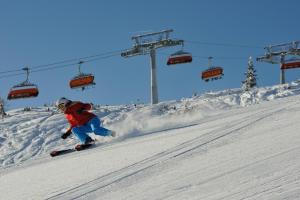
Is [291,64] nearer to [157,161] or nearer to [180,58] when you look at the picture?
[180,58]

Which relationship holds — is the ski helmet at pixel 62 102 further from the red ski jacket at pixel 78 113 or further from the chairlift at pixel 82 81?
the chairlift at pixel 82 81

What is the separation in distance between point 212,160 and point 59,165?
3.74 metres

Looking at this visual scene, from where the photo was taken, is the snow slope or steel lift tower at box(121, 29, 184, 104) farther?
steel lift tower at box(121, 29, 184, 104)

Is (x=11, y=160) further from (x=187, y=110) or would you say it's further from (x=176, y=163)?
(x=176, y=163)

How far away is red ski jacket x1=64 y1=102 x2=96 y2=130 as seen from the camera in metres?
14.2

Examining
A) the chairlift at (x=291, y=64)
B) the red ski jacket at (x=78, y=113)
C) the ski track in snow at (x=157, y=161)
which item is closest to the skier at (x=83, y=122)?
the red ski jacket at (x=78, y=113)

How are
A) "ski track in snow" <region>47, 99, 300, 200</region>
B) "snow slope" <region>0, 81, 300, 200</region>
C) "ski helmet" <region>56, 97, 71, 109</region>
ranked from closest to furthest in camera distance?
"snow slope" <region>0, 81, 300, 200</region> < "ski track in snow" <region>47, 99, 300, 200</region> < "ski helmet" <region>56, 97, 71, 109</region>

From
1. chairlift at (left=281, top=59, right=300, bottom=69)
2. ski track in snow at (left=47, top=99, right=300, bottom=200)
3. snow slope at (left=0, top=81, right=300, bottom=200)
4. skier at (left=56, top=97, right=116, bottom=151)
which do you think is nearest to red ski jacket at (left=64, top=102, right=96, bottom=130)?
skier at (left=56, top=97, right=116, bottom=151)

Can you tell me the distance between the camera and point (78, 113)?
46.6 feet

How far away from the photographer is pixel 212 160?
818cm

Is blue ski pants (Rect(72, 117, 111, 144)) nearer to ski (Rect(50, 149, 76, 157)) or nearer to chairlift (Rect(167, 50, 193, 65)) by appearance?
ski (Rect(50, 149, 76, 157))

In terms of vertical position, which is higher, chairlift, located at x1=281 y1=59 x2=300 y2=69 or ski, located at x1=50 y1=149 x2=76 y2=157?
chairlift, located at x1=281 y1=59 x2=300 y2=69

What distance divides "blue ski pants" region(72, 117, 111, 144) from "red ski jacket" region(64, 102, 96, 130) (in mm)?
95

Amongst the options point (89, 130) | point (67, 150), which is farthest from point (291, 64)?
point (67, 150)
